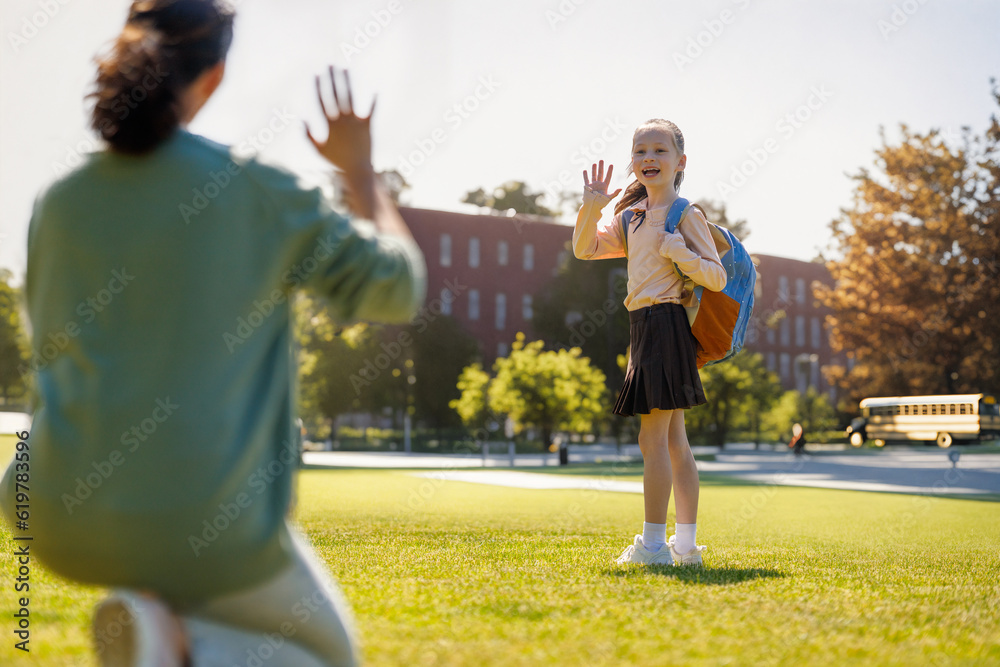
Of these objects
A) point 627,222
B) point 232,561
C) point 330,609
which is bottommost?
point 330,609

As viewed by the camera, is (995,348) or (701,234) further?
(995,348)

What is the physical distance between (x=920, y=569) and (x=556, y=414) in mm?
28130

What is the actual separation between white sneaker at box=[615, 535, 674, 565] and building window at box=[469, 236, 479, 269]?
60.3 metres

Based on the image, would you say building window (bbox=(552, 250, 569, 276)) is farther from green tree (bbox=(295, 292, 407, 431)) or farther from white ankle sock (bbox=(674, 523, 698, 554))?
white ankle sock (bbox=(674, 523, 698, 554))

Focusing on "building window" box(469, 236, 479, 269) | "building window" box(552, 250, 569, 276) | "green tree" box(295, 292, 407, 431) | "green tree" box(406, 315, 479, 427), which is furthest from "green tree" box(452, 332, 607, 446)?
"building window" box(469, 236, 479, 269)

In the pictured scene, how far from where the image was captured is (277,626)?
160 centimetres

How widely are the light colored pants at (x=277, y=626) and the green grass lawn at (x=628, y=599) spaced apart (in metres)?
0.52

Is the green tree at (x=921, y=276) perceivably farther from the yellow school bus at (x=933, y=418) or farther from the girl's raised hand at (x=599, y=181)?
the girl's raised hand at (x=599, y=181)

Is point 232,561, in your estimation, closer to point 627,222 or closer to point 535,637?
point 535,637

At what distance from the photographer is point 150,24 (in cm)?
163

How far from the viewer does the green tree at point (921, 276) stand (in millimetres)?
33500

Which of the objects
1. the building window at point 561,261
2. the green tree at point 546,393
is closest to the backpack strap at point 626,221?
the green tree at point 546,393

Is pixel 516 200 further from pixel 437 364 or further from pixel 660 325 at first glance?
pixel 660 325

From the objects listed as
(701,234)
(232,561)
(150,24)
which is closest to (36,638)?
(232,561)
